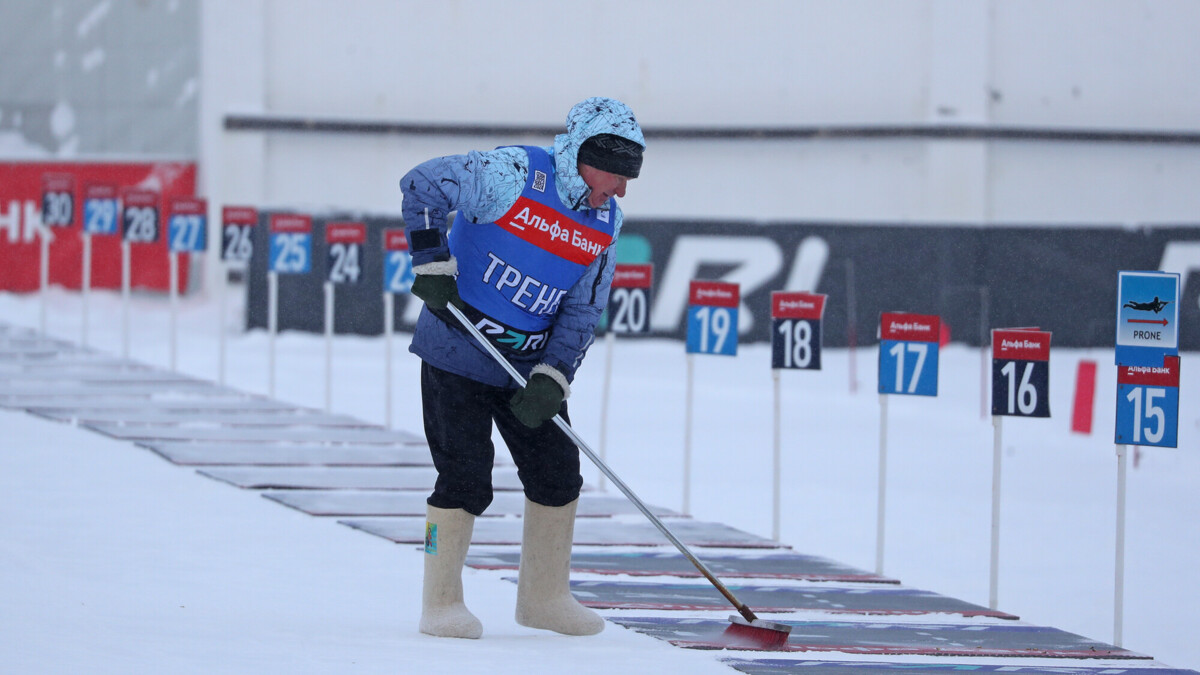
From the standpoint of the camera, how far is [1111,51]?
1939 centimetres

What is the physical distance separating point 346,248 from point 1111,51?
42.3ft

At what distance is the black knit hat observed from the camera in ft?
13.9

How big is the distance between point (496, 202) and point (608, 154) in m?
0.35

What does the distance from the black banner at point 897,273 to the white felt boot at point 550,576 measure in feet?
37.7

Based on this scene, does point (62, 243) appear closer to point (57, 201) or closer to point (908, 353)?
point (57, 201)

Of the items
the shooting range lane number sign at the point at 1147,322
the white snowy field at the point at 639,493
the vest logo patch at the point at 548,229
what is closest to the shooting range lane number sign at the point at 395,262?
the white snowy field at the point at 639,493

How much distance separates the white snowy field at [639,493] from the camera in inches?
162

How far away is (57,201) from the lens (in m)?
12.4

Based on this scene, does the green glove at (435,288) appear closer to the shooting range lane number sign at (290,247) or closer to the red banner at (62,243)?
the shooting range lane number sign at (290,247)

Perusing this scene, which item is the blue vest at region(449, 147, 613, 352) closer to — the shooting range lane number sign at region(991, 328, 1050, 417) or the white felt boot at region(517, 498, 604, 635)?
the white felt boot at region(517, 498, 604, 635)

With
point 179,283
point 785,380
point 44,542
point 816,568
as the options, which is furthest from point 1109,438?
point 179,283

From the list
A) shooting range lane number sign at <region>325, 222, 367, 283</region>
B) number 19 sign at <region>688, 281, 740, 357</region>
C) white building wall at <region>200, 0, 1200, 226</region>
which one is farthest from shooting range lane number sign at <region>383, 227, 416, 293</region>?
white building wall at <region>200, 0, 1200, 226</region>

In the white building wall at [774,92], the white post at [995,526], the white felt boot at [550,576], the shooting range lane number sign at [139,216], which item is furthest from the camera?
the white building wall at [774,92]

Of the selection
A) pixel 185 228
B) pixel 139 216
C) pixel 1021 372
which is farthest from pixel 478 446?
pixel 139 216
